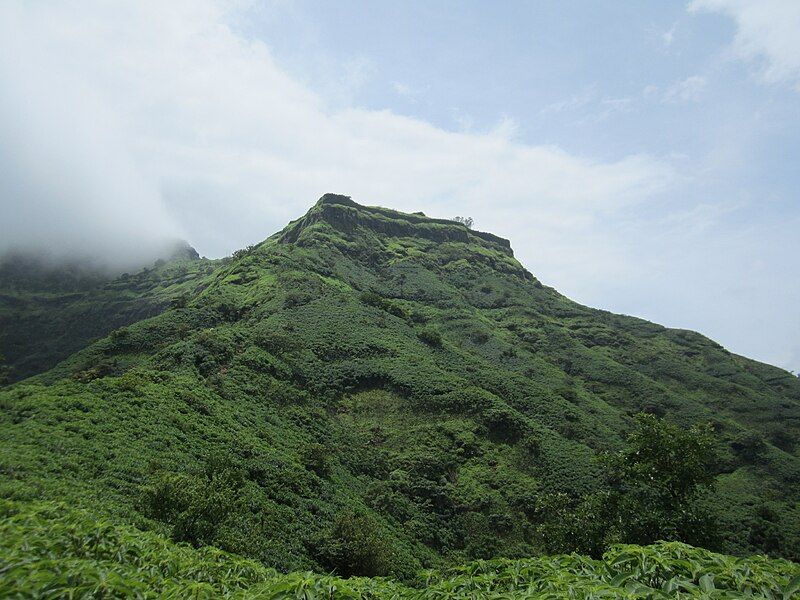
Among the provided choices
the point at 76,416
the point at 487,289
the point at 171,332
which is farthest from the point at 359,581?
the point at 487,289

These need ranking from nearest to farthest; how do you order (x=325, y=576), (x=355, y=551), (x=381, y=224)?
1. (x=325, y=576)
2. (x=355, y=551)
3. (x=381, y=224)

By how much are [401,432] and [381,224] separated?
109 meters

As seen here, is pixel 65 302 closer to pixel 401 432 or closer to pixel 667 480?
pixel 401 432

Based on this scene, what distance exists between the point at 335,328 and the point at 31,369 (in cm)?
9332

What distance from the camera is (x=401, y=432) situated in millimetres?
59156

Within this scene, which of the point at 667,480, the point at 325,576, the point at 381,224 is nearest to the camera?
the point at 325,576

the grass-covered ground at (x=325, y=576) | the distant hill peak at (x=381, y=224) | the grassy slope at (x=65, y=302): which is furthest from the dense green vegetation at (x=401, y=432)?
the distant hill peak at (x=381, y=224)

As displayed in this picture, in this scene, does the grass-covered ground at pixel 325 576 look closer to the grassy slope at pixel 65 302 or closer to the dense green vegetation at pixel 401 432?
the dense green vegetation at pixel 401 432

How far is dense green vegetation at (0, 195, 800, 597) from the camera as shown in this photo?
20859mm

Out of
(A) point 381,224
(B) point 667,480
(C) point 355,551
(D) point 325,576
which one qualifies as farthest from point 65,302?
(D) point 325,576

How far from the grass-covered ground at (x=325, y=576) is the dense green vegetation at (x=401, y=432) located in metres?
0.08

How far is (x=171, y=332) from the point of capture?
Result: 6950cm

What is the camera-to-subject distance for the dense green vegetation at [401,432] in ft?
68.4

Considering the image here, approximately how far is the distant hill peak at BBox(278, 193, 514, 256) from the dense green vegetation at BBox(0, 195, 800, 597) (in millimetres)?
13299
